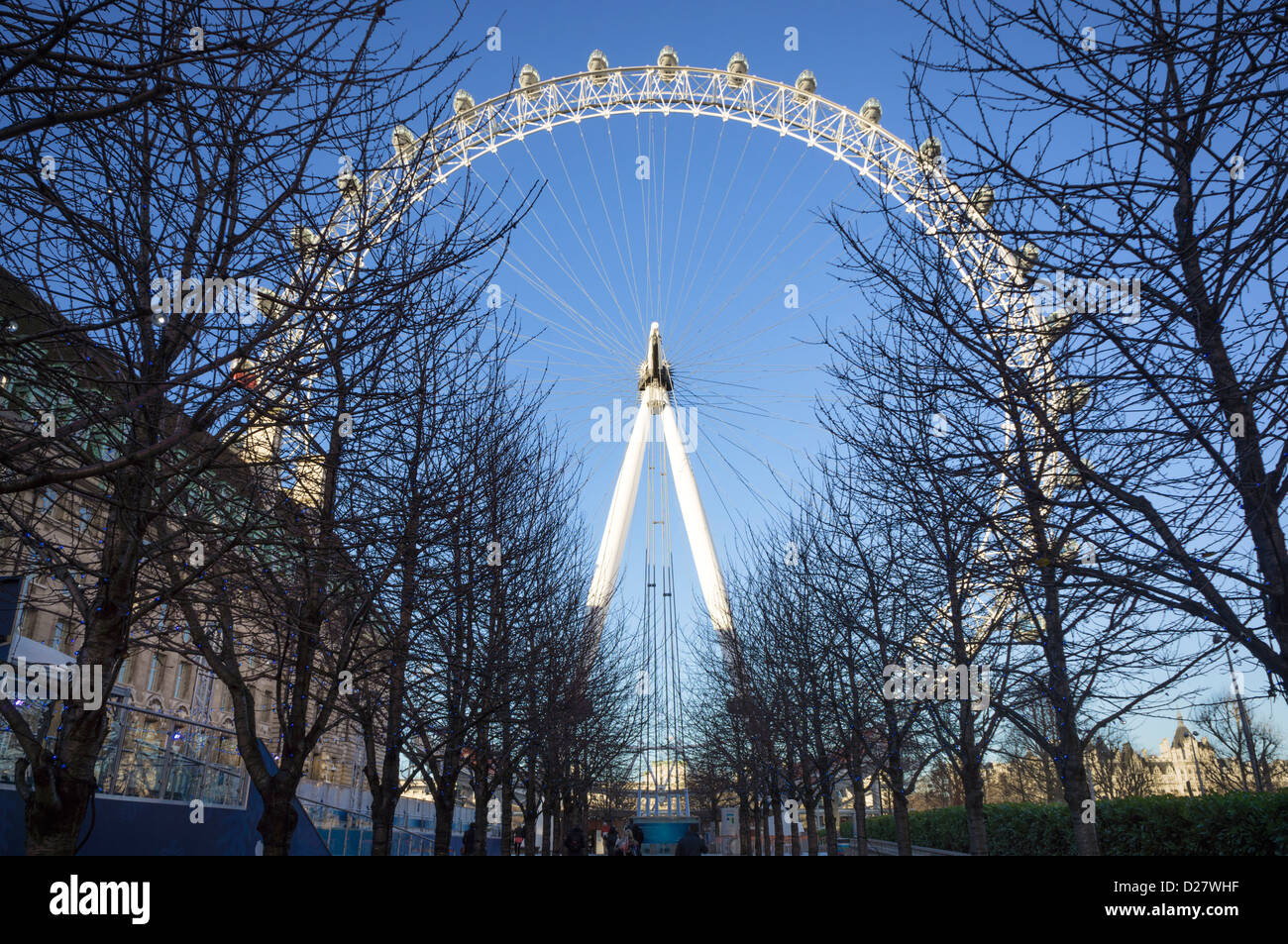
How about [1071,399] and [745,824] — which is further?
[745,824]

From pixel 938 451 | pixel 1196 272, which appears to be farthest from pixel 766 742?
pixel 1196 272

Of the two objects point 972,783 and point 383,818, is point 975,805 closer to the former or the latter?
point 972,783

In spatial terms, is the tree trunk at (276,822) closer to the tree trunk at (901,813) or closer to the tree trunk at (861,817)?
the tree trunk at (901,813)

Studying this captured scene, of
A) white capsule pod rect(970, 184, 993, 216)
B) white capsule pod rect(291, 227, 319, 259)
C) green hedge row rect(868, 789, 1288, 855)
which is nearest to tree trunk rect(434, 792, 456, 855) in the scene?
white capsule pod rect(291, 227, 319, 259)

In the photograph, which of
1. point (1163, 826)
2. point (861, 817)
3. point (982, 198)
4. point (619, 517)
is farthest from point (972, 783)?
point (619, 517)

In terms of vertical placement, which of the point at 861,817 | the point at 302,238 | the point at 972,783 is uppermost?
the point at 302,238

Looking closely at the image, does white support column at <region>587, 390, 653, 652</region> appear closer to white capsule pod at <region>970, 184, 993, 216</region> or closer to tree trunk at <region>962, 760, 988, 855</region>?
tree trunk at <region>962, 760, 988, 855</region>
